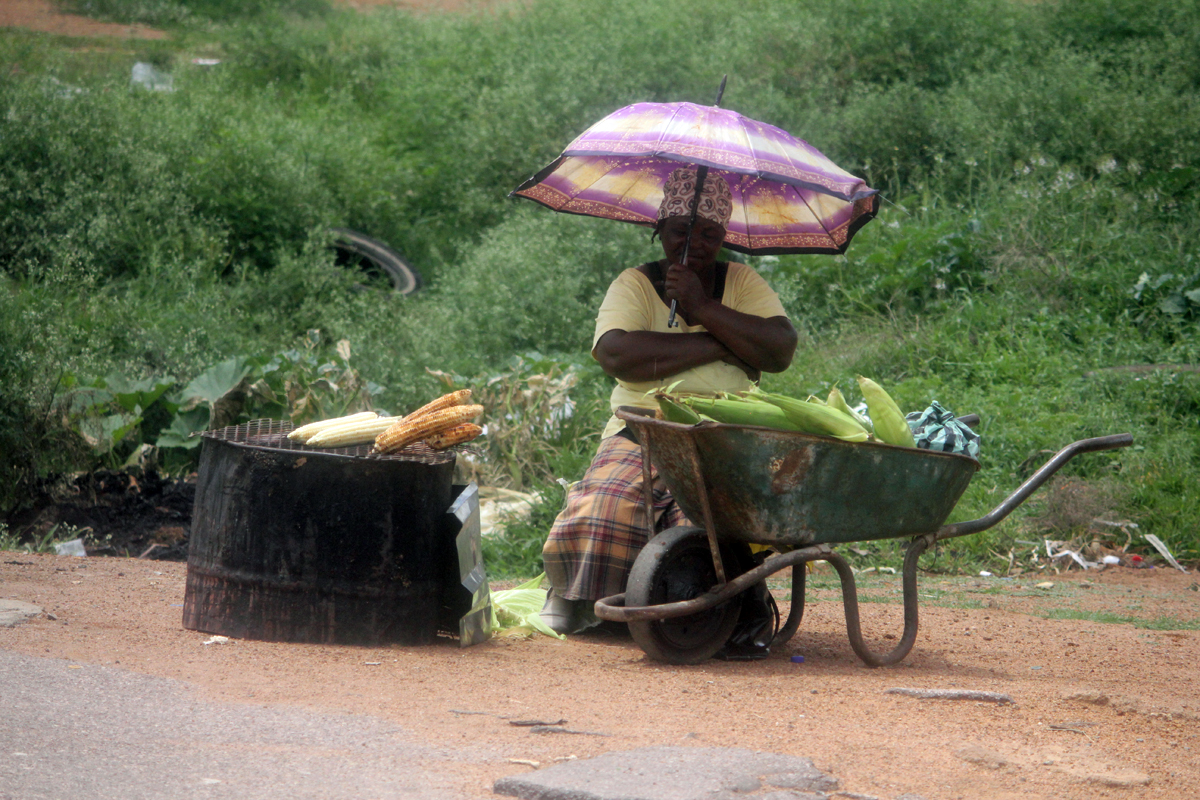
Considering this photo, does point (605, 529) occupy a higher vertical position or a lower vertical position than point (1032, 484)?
lower

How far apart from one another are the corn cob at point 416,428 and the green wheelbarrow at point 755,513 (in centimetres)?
63

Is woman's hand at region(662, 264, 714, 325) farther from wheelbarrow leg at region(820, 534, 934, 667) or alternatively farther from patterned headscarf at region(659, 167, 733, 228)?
wheelbarrow leg at region(820, 534, 934, 667)

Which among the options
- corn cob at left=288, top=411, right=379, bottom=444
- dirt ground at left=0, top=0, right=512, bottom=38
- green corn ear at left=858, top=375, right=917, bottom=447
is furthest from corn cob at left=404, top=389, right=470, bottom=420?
dirt ground at left=0, top=0, right=512, bottom=38

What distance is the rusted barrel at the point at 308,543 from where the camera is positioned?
12.4 feet

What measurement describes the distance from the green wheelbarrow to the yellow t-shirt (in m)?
0.24

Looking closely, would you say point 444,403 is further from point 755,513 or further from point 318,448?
point 755,513

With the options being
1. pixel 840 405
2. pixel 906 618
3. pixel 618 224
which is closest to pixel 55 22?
pixel 618 224

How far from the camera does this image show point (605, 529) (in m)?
4.16

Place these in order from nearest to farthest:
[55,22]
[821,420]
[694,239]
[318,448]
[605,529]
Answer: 1. [821,420]
2. [318,448]
3. [605,529]
4. [694,239]
5. [55,22]

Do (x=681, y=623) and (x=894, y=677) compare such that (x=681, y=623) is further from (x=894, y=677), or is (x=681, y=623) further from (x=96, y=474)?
(x=96, y=474)

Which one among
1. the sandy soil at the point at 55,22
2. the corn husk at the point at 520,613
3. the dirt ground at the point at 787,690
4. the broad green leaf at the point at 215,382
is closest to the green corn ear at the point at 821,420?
the dirt ground at the point at 787,690

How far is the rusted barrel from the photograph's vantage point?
149 inches

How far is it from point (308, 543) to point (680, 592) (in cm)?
125

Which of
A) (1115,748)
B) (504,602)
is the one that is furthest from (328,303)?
(1115,748)
